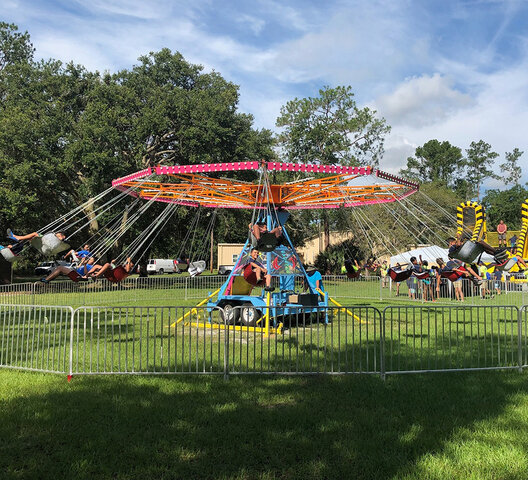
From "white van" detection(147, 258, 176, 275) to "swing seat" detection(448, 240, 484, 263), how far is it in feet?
138

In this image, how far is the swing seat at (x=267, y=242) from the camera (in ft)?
24.6

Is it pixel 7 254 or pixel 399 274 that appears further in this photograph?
pixel 399 274

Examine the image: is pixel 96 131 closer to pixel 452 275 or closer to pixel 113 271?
pixel 113 271

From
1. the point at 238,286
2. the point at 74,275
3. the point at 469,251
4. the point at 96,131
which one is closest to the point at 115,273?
the point at 74,275

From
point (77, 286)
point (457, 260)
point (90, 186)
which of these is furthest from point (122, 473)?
point (90, 186)

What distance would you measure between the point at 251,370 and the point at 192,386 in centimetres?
106

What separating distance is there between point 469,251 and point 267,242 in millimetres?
3560

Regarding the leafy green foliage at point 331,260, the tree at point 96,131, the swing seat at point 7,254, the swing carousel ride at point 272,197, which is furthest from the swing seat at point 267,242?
the leafy green foliage at point 331,260

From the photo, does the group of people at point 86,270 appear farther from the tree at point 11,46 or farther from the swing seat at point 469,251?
the tree at point 11,46

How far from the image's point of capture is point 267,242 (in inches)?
297

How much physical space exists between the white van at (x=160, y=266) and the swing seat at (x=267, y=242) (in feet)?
136

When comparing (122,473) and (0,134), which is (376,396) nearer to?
(122,473)

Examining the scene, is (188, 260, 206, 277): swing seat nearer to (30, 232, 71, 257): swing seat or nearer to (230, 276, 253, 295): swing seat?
(230, 276, 253, 295): swing seat

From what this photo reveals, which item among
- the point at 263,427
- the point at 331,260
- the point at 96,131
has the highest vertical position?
the point at 96,131
